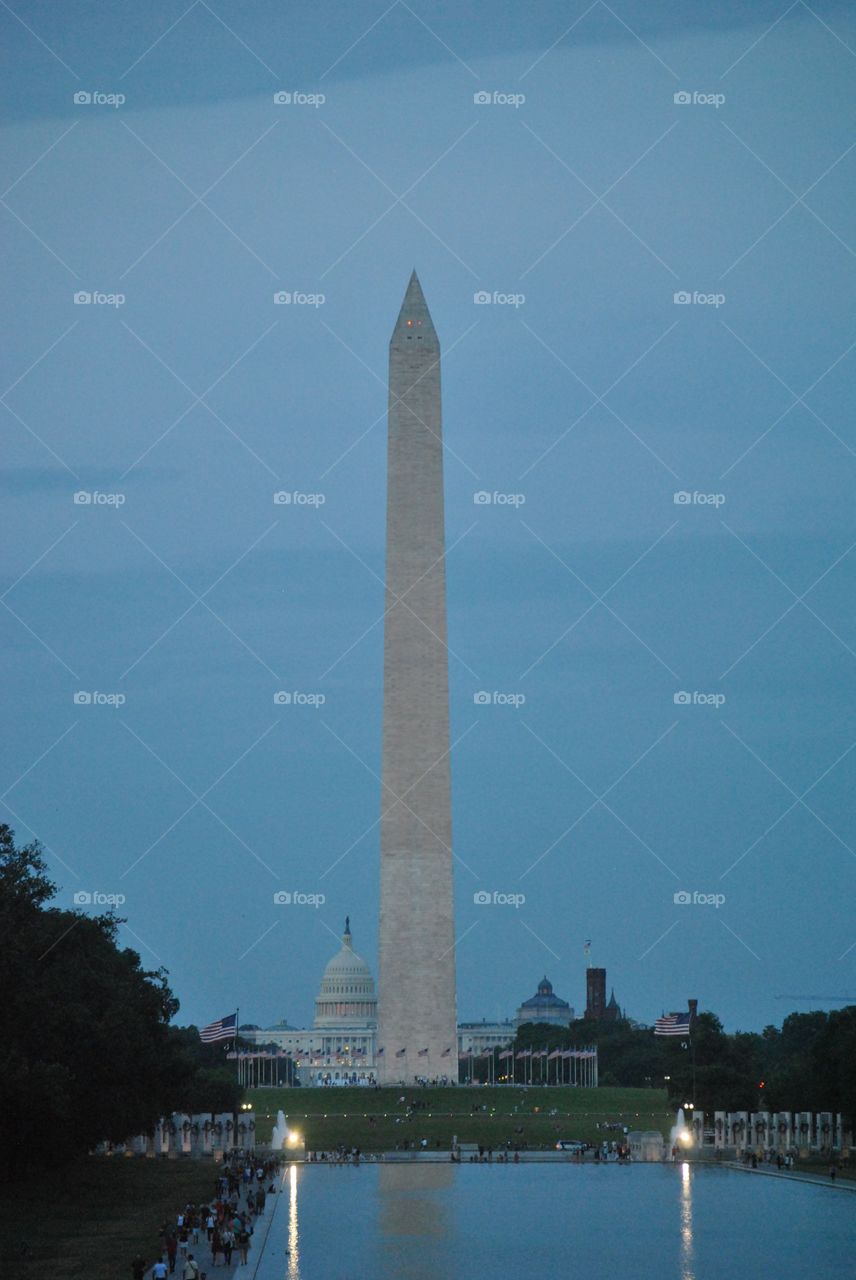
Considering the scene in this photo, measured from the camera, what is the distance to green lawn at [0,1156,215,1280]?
1411 inches

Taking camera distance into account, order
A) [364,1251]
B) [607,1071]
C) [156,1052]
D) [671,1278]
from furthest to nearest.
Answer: [607,1071] → [156,1052] → [364,1251] → [671,1278]

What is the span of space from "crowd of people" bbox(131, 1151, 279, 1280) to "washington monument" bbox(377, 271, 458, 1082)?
123 ft

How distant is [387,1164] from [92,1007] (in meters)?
15.9

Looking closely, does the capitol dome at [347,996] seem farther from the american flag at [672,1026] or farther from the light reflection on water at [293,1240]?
the light reflection on water at [293,1240]

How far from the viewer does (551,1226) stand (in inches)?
1694

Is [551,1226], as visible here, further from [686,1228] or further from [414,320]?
[414,320]

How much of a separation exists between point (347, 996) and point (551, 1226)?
137m

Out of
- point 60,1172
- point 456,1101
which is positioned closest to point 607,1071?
point 456,1101

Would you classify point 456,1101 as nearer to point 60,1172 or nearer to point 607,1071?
point 60,1172

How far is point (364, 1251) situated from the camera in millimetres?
37281

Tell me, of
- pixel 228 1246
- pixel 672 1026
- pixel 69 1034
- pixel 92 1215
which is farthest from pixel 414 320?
pixel 228 1246

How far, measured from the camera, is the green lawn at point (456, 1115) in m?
77.9

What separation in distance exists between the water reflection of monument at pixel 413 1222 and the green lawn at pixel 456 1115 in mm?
13110

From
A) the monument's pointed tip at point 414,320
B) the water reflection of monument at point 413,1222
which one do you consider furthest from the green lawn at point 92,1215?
the monument's pointed tip at point 414,320
